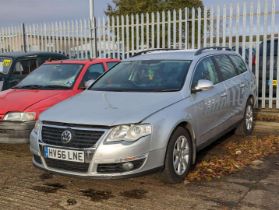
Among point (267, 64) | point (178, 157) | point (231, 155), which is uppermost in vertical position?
point (267, 64)

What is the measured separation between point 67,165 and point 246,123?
3.92m

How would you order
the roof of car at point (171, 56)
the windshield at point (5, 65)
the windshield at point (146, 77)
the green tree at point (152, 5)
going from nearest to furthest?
the windshield at point (146, 77), the roof of car at point (171, 56), the windshield at point (5, 65), the green tree at point (152, 5)

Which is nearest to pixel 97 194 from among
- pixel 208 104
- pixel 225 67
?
pixel 208 104

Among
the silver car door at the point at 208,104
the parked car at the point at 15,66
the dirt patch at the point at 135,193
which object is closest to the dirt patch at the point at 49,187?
the dirt patch at the point at 135,193

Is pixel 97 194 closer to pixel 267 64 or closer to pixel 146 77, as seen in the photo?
pixel 146 77

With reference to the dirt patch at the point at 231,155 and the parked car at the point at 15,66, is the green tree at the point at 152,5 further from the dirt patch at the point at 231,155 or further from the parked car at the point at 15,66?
the dirt patch at the point at 231,155

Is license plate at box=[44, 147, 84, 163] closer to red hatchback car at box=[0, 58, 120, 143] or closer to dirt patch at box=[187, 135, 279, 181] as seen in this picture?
dirt patch at box=[187, 135, 279, 181]

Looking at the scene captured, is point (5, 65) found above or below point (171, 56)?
below

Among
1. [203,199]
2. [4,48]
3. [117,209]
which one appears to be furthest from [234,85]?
[4,48]

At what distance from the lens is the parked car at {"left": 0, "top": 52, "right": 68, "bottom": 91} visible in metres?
8.80

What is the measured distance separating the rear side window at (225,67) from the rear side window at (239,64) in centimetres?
21

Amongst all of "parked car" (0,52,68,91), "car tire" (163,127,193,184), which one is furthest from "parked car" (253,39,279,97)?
"parked car" (0,52,68,91)

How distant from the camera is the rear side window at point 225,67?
630 centimetres

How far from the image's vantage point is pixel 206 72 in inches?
227
